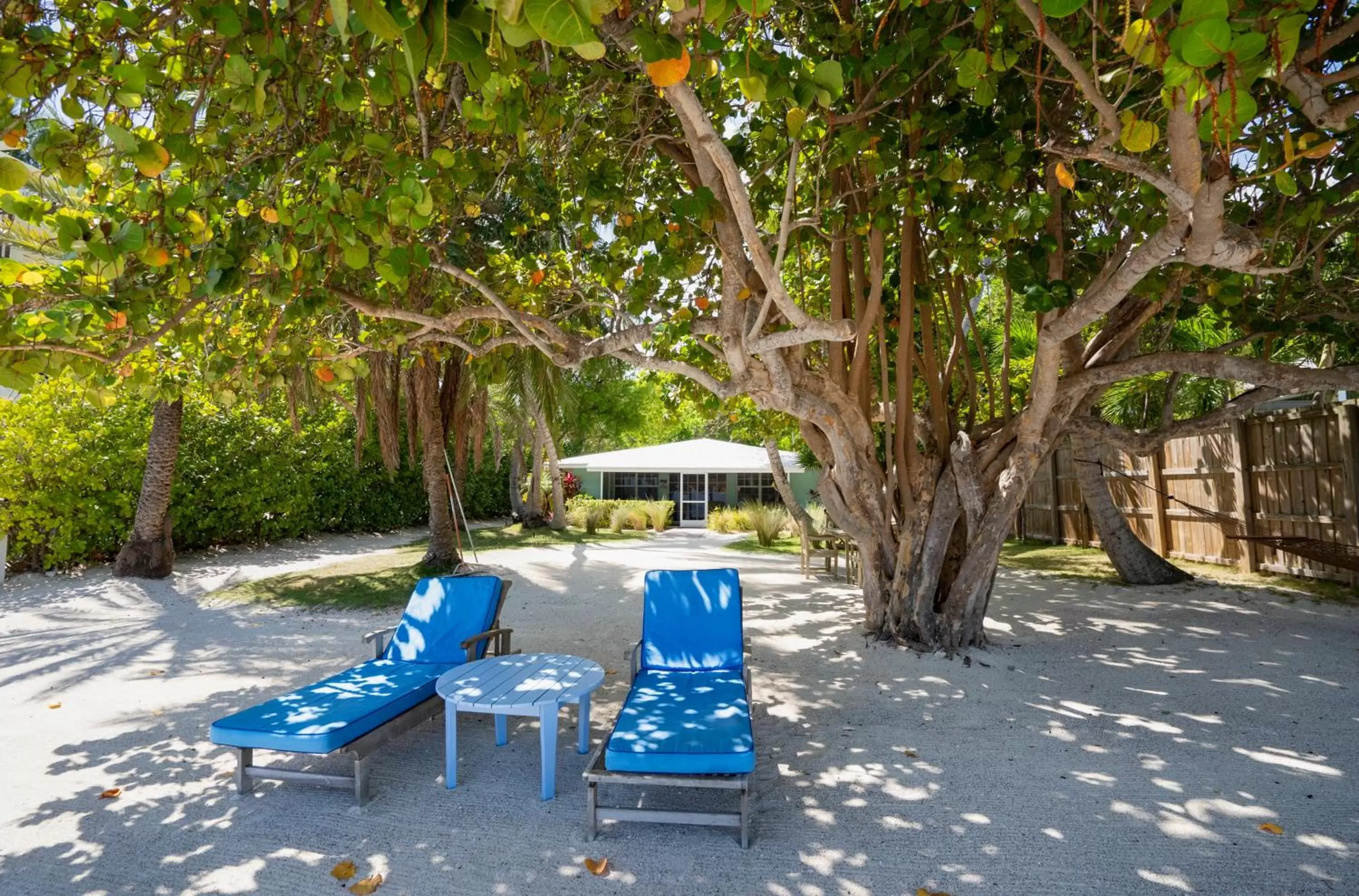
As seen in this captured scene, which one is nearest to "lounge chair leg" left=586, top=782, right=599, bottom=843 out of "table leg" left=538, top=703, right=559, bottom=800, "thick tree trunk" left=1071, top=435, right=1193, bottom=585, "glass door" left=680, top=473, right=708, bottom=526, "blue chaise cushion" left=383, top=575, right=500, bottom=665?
"table leg" left=538, top=703, right=559, bottom=800

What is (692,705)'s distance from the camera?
3908 millimetres

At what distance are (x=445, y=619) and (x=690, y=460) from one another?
56.1 ft

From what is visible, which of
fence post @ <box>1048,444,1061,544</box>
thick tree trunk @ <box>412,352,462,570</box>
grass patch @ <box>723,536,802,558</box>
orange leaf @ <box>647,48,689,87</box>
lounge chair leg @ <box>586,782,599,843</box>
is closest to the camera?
orange leaf @ <box>647,48,689,87</box>

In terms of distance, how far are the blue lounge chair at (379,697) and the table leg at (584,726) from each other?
0.88 metres

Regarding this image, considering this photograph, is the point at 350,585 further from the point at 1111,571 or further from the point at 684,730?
the point at 1111,571

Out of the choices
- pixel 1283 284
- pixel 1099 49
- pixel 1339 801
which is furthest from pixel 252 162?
pixel 1283 284

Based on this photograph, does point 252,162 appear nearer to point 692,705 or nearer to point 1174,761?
point 692,705

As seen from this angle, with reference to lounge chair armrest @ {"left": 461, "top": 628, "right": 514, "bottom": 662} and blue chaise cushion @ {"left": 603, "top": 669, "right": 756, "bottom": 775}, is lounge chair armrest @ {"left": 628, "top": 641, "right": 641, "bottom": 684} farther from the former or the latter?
lounge chair armrest @ {"left": 461, "top": 628, "right": 514, "bottom": 662}

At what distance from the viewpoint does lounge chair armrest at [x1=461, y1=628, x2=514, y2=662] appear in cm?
464

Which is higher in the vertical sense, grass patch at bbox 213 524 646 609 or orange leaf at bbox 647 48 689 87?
orange leaf at bbox 647 48 689 87

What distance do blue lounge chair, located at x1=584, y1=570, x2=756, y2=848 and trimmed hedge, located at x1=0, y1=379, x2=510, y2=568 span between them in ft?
14.9

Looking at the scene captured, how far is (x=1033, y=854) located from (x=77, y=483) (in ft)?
41.3

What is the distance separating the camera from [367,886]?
110 inches

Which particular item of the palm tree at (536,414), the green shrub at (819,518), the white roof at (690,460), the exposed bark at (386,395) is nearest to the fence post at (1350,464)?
the green shrub at (819,518)
